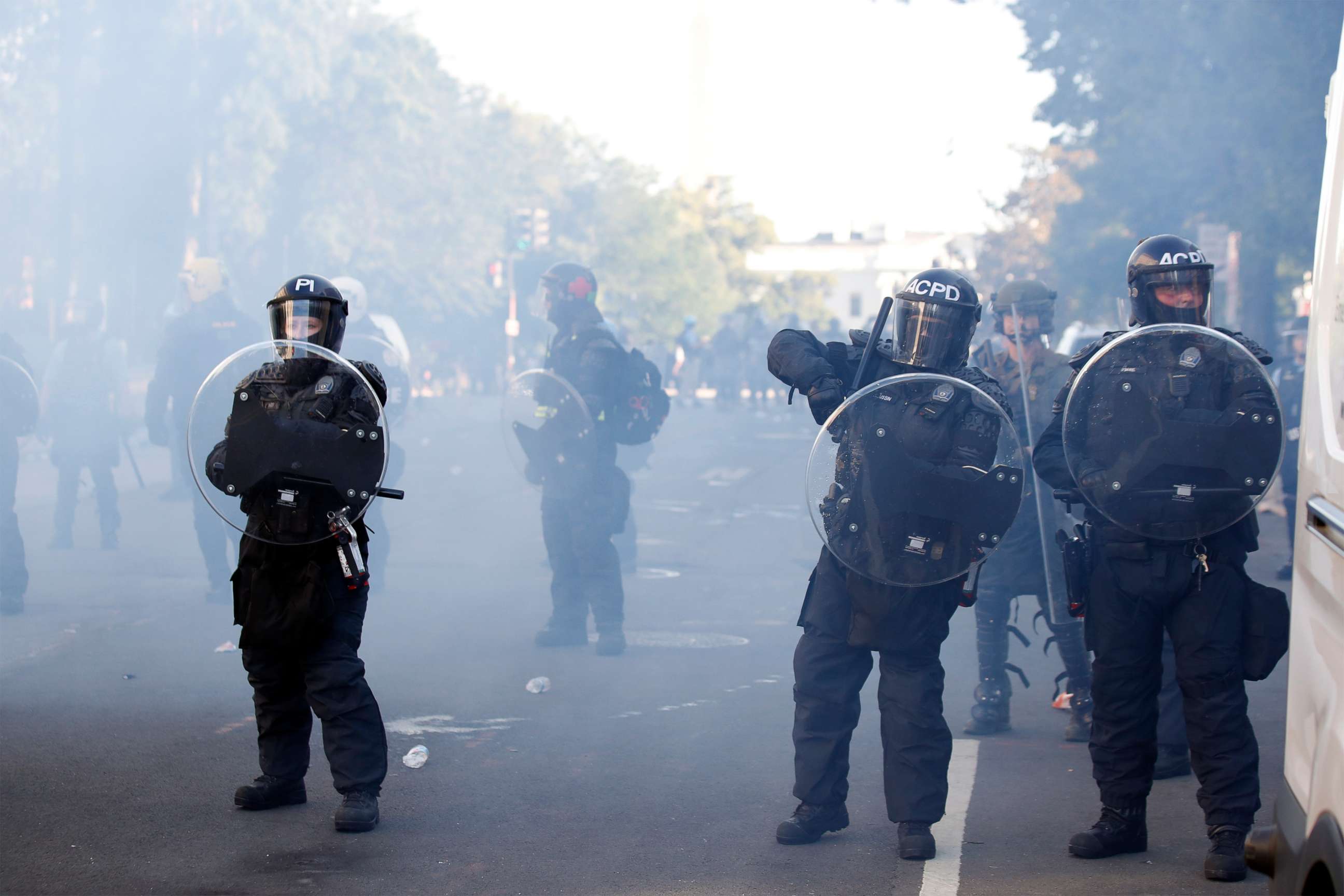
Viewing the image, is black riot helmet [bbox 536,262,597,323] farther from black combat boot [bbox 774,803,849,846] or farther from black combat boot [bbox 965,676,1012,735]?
black combat boot [bbox 774,803,849,846]

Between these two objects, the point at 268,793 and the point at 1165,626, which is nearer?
the point at 1165,626

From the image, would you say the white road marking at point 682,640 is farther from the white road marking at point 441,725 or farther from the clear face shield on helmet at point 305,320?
the clear face shield on helmet at point 305,320

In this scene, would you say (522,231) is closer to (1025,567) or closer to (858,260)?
(1025,567)

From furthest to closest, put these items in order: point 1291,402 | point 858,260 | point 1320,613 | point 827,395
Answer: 1. point 858,260
2. point 1291,402
3. point 827,395
4. point 1320,613

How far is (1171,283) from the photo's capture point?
511 centimetres

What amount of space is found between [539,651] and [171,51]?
26.1m

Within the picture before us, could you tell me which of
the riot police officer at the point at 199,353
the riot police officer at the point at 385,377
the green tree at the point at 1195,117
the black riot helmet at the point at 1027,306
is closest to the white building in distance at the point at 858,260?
the green tree at the point at 1195,117

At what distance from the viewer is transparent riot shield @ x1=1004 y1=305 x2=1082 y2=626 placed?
23.1 ft

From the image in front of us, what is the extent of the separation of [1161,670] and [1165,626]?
0.14m

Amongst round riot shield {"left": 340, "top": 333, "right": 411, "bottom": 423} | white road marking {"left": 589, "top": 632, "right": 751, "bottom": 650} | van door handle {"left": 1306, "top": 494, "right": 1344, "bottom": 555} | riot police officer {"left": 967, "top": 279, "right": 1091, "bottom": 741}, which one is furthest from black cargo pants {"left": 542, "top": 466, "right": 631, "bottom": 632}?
van door handle {"left": 1306, "top": 494, "right": 1344, "bottom": 555}

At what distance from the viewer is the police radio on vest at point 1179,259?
201 inches

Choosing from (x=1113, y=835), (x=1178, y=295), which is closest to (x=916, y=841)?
(x=1113, y=835)

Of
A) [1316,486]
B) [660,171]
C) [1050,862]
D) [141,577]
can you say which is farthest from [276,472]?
[660,171]

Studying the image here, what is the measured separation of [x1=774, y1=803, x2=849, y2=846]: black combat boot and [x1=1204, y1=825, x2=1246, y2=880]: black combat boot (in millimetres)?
1137
